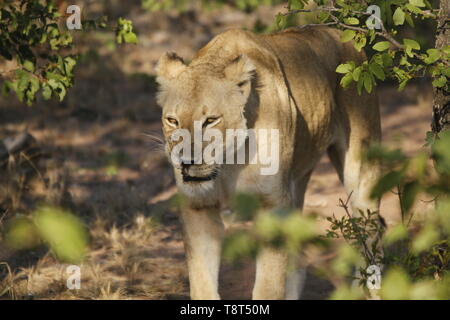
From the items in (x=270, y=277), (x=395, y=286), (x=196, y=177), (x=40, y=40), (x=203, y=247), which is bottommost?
(x=270, y=277)

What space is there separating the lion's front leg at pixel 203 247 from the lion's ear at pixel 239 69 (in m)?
0.66

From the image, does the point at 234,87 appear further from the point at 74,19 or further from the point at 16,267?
the point at 16,267

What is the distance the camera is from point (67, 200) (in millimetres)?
6012

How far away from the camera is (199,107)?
328 cm

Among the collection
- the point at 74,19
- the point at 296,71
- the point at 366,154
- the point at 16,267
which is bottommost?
the point at 16,267

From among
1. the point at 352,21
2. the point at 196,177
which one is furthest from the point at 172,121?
the point at 352,21

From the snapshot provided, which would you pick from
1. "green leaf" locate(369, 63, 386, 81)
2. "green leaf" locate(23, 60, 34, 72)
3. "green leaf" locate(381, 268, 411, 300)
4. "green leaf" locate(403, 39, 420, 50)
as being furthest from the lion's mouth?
"green leaf" locate(381, 268, 411, 300)

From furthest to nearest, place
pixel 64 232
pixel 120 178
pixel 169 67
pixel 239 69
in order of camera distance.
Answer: pixel 120 178 → pixel 169 67 → pixel 239 69 → pixel 64 232

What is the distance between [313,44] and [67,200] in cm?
252

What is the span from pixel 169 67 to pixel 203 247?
867 mm

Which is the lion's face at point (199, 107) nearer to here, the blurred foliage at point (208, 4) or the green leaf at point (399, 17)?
the green leaf at point (399, 17)

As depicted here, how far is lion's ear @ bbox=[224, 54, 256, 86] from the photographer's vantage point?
3.43m

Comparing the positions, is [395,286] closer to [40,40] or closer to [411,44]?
[411,44]
